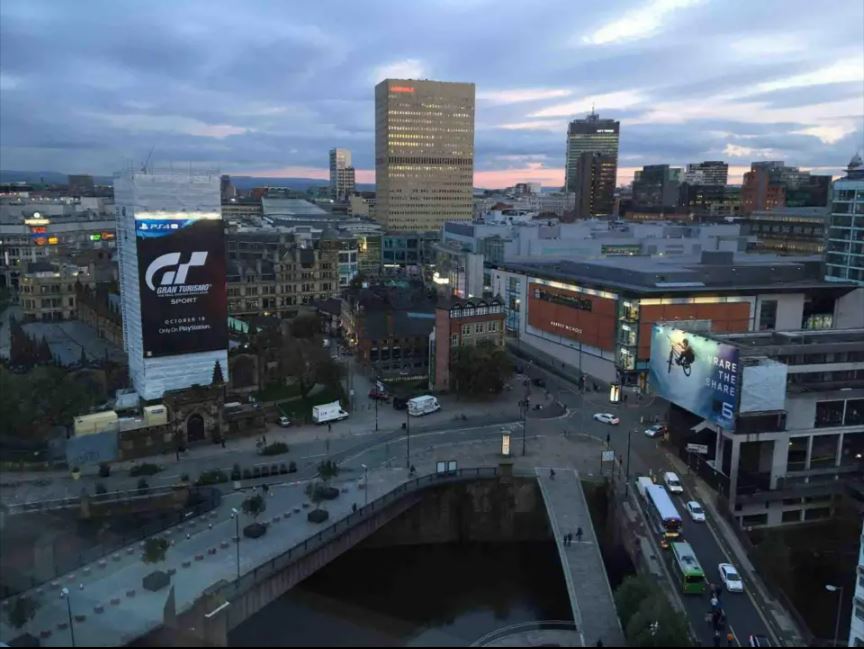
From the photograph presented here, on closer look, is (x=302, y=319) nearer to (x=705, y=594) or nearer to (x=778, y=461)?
(x=778, y=461)

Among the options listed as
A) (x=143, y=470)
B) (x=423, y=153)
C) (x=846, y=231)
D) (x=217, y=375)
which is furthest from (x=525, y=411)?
(x=423, y=153)

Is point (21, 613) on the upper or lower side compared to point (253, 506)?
upper

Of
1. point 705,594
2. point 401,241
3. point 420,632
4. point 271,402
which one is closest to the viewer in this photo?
point 420,632

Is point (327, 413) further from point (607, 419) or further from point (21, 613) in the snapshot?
point (21, 613)

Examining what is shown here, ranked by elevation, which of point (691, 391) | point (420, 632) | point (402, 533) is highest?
point (420, 632)

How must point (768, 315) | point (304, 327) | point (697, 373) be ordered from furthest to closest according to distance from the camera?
point (304, 327) → point (768, 315) → point (697, 373)

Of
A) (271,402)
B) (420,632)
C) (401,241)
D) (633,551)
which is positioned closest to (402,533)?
(633,551)

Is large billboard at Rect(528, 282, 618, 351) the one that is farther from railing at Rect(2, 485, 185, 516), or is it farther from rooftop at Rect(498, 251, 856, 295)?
railing at Rect(2, 485, 185, 516)
